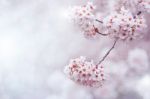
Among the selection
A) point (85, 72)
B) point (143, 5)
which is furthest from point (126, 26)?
point (85, 72)

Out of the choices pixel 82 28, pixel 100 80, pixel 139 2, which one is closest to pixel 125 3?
pixel 139 2

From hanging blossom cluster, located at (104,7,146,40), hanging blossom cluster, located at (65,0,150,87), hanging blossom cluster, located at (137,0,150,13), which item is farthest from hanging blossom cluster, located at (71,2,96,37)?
hanging blossom cluster, located at (137,0,150,13)

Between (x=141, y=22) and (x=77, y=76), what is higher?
(x=141, y=22)

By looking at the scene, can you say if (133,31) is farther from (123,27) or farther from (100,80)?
(100,80)

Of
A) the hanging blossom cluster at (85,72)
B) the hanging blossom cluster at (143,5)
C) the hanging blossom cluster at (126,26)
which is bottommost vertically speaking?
the hanging blossom cluster at (85,72)

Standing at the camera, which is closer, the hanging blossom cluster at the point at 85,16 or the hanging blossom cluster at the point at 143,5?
the hanging blossom cluster at the point at 143,5

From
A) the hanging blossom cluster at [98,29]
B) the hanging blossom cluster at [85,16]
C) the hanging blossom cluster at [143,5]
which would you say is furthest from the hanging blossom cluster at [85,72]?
the hanging blossom cluster at [143,5]

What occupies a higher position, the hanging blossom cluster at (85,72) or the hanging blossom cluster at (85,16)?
the hanging blossom cluster at (85,16)

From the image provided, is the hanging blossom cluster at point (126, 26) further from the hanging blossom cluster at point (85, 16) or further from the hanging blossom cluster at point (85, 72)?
the hanging blossom cluster at point (85, 72)
